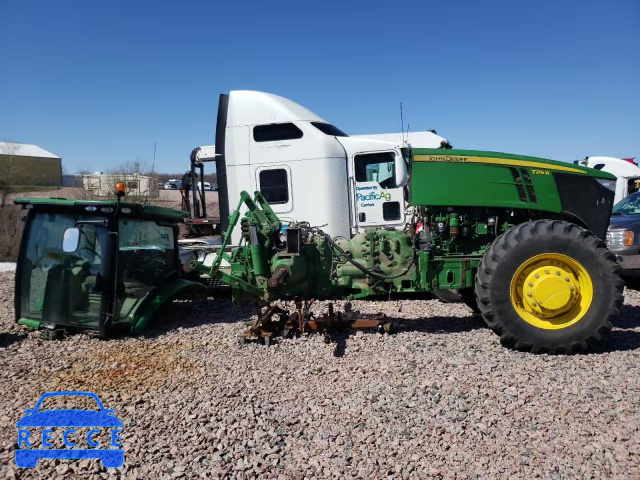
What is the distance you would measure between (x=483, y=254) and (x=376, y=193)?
3.35m

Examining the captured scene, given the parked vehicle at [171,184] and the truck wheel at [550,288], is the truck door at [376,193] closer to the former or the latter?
the truck wheel at [550,288]

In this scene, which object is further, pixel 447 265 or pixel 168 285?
pixel 168 285

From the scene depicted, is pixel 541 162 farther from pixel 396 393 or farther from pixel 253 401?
pixel 253 401

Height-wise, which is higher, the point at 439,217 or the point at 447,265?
the point at 439,217

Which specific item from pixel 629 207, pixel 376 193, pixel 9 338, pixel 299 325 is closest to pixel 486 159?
pixel 299 325

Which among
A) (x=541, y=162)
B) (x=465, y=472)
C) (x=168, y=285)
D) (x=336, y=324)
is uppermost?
(x=541, y=162)

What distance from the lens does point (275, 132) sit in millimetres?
8156

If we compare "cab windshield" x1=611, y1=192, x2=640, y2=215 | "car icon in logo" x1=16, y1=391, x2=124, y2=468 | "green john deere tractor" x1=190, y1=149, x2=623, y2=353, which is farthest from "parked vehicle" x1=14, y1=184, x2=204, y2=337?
"cab windshield" x1=611, y1=192, x2=640, y2=215

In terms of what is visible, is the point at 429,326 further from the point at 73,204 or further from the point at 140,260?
the point at 73,204

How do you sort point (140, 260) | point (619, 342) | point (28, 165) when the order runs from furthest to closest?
point (28, 165) < point (140, 260) < point (619, 342)

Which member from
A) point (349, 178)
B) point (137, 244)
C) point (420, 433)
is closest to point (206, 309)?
point (137, 244)

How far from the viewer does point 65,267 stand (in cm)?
543

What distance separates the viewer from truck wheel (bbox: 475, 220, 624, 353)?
4.56 meters

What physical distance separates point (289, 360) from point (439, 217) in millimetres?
2180
